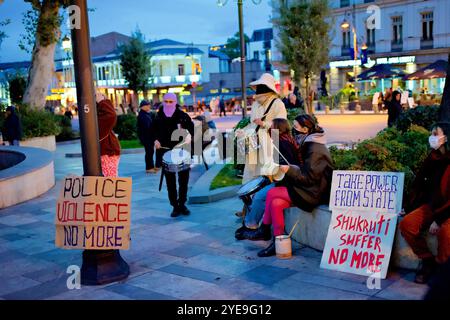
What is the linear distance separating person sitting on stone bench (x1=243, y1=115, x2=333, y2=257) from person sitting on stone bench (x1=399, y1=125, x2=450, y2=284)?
1040mm

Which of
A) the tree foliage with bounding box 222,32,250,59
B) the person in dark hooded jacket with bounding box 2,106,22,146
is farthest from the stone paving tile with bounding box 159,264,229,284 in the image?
the tree foliage with bounding box 222,32,250,59

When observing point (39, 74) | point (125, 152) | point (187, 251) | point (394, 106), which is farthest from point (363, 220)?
point (39, 74)

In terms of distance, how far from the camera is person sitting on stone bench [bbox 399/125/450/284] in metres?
5.20

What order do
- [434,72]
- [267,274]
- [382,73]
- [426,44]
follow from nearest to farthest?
[267,274] < [434,72] < [382,73] < [426,44]

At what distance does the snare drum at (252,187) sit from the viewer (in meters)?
7.11

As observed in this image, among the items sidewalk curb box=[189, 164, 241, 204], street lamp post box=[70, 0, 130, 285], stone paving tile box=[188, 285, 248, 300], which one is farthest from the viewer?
sidewalk curb box=[189, 164, 241, 204]

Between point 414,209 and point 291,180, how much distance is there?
133 centimetres

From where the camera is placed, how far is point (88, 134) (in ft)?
19.0

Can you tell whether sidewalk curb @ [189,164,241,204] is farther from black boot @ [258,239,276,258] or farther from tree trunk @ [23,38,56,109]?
tree trunk @ [23,38,56,109]

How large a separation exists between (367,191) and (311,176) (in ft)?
2.02

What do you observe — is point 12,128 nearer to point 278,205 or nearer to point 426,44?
point 278,205

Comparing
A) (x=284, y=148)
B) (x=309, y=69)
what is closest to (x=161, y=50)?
(x=309, y=69)

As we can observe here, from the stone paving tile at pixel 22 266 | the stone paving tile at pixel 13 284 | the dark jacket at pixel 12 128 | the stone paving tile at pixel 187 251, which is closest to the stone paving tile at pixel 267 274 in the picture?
the stone paving tile at pixel 187 251

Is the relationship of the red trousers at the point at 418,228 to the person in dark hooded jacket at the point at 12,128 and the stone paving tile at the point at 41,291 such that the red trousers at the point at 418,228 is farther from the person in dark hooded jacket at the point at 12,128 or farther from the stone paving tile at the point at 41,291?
the person in dark hooded jacket at the point at 12,128
